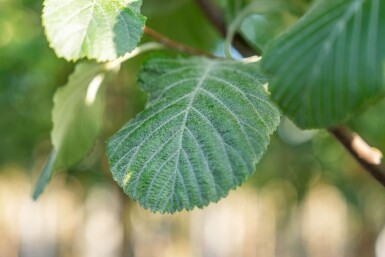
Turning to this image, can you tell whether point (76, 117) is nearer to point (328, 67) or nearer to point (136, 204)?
point (328, 67)

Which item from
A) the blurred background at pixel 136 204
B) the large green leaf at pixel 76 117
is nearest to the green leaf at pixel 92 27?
the large green leaf at pixel 76 117

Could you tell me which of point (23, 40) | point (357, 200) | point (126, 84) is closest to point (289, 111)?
point (23, 40)

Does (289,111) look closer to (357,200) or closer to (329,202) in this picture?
(357,200)

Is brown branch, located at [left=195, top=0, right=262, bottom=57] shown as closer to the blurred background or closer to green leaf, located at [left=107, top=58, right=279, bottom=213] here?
the blurred background

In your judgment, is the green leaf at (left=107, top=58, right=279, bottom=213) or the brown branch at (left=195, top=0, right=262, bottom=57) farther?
the brown branch at (left=195, top=0, right=262, bottom=57)

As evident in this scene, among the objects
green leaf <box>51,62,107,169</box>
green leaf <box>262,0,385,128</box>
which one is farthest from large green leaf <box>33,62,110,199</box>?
green leaf <box>262,0,385,128</box>

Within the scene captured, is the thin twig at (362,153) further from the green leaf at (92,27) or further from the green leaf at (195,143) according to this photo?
the green leaf at (92,27)
